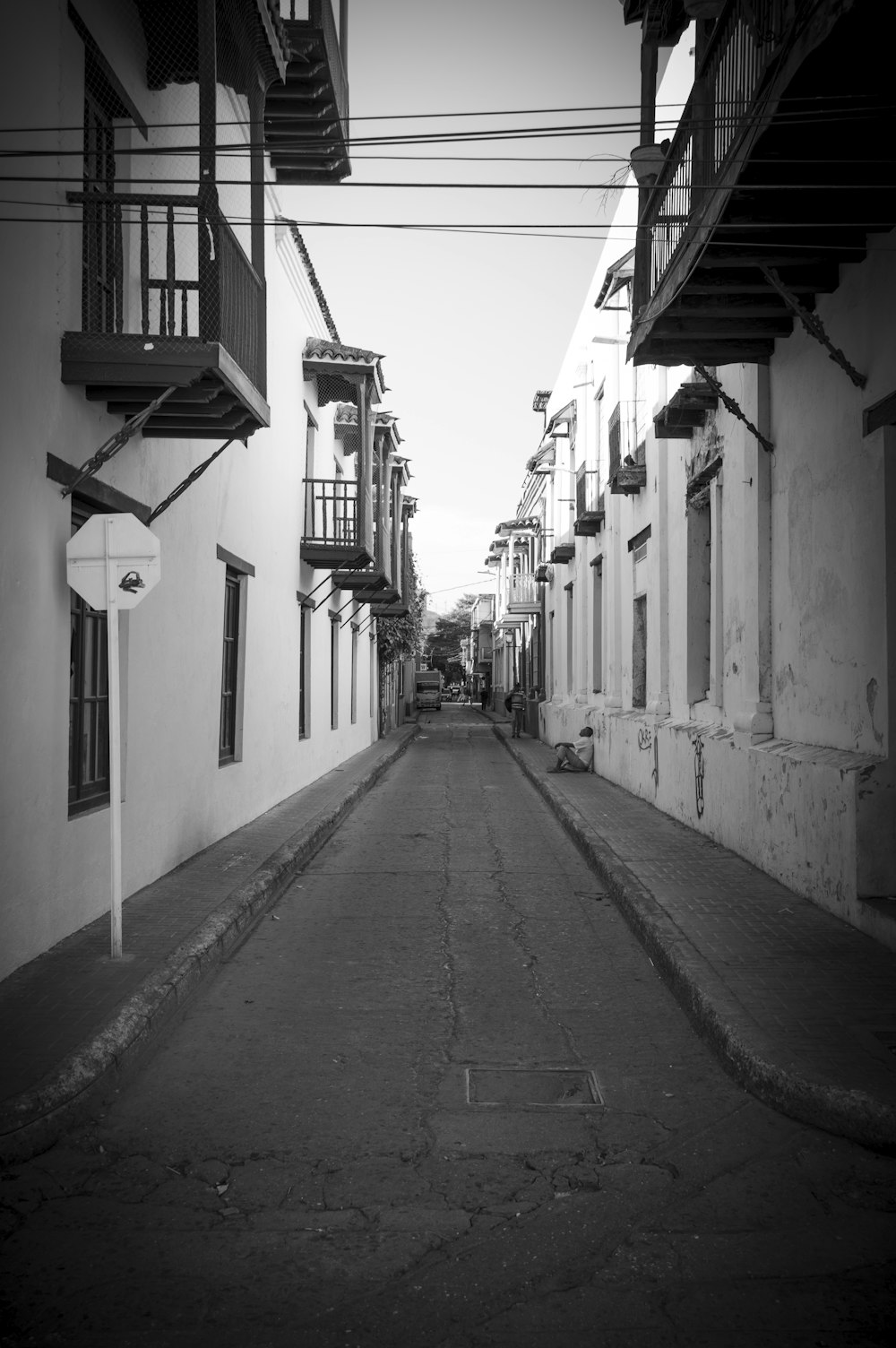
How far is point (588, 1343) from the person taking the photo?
3021 millimetres

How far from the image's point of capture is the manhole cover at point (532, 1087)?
15.9 feet

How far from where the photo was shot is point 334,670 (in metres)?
22.2

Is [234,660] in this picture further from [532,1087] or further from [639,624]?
[532,1087]

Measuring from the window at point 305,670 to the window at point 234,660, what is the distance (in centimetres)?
494

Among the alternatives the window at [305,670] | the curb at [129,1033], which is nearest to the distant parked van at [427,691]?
the window at [305,670]

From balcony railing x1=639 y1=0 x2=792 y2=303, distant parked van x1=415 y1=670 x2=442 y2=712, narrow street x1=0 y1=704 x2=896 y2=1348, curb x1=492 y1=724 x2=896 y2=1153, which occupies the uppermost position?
balcony railing x1=639 y1=0 x2=792 y2=303

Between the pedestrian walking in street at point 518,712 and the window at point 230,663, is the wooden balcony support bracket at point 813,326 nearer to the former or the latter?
the window at point 230,663

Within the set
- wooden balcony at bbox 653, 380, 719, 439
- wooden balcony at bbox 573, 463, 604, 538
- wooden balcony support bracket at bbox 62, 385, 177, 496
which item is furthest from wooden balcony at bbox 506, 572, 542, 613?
wooden balcony support bracket at bbox 62, 385, 177, 496

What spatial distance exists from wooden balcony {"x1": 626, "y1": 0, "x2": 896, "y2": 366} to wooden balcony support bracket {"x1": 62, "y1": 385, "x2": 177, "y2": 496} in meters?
3.65

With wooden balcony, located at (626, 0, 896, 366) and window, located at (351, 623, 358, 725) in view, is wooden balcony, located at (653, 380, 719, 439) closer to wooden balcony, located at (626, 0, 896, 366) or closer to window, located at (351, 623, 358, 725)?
wooden balcony, located at (626, 0, 896, 366)

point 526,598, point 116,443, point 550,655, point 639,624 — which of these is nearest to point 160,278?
point 116,443

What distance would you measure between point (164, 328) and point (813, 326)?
4402 mm

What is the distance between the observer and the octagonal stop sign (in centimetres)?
623

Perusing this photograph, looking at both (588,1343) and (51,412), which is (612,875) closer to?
(51,412)
